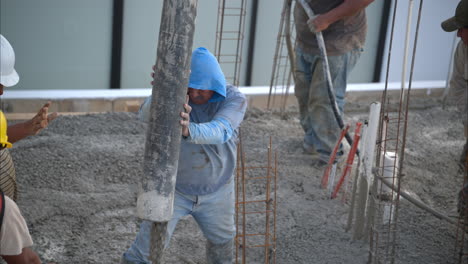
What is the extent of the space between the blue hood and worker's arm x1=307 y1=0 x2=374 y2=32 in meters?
2.14

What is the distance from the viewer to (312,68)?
219 inches

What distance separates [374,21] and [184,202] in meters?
5.77

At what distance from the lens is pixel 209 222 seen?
10.9ft

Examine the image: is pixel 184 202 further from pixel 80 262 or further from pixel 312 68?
pixel 312 68

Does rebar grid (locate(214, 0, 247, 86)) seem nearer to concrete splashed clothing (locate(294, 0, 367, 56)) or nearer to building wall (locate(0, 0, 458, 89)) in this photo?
building wall (locate(0, 0, 458, 89))

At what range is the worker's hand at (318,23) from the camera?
16.5 feet

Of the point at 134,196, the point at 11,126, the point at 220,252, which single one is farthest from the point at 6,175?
the point at 134,196

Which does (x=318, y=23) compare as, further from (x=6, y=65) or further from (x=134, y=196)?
(x=6, y=65)

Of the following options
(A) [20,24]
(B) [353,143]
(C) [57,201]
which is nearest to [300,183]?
(B) [353,143]

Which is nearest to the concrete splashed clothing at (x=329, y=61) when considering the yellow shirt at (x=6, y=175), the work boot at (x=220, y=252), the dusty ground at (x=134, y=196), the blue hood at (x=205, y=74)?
the dusty ground at (x=134, y=196)

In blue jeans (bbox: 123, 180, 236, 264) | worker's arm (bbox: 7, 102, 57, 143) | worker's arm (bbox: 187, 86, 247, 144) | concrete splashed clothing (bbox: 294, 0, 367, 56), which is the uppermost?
concrete splashed clothing (bbox: 294, 0, 367, 56)

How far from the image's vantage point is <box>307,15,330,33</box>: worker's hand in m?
5.04

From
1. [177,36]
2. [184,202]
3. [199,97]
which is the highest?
[177,36]

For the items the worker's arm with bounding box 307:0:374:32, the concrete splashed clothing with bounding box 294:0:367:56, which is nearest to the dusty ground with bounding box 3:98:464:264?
the concrete splashed clothing with bounding box 294:0:367:56
